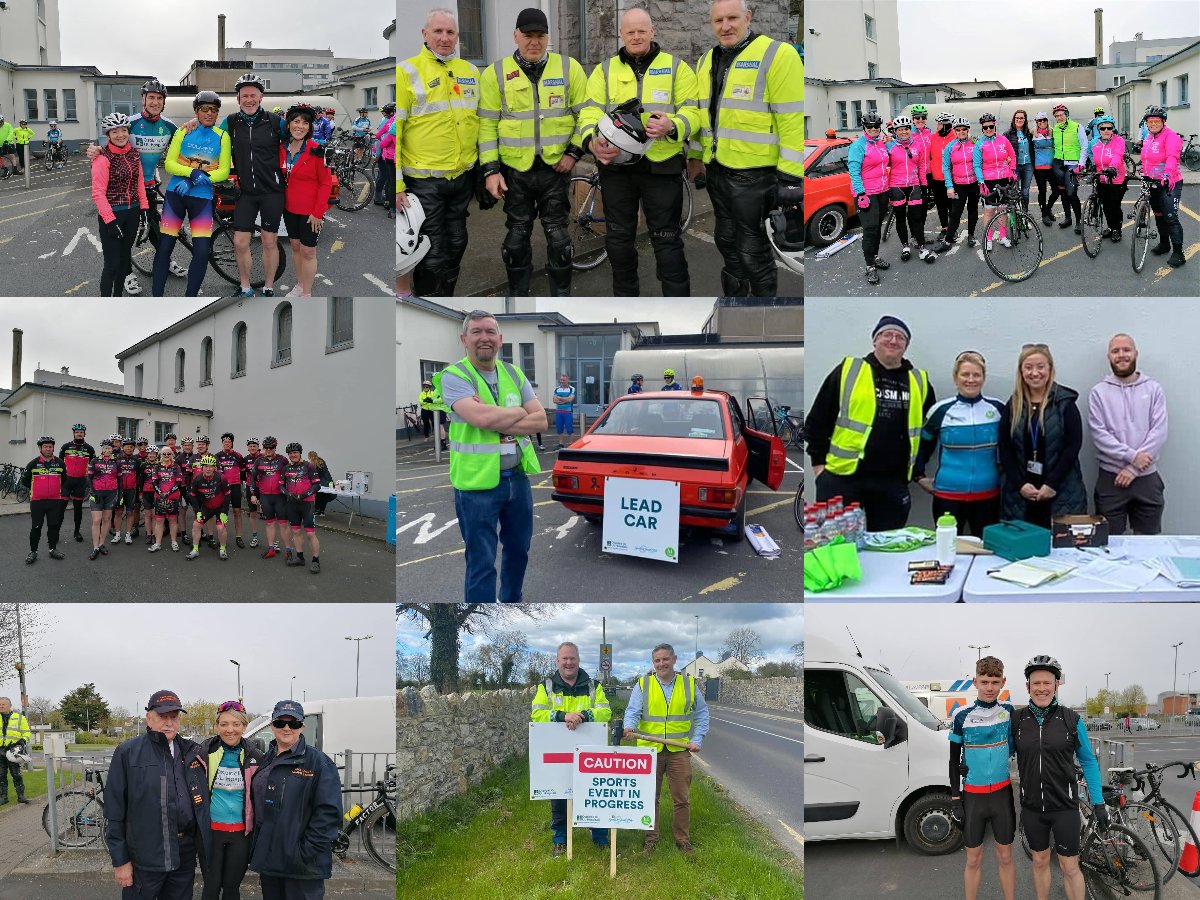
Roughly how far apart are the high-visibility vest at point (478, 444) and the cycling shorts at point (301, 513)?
1.10 meters

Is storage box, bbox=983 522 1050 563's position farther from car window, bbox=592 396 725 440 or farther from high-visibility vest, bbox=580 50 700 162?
high-visibility vest, bbox=580 50 700 162

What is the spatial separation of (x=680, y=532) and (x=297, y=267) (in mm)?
2635

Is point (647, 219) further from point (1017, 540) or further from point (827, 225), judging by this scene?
point (1017, 540)

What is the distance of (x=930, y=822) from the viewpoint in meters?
4.91

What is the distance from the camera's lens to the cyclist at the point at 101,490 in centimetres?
538

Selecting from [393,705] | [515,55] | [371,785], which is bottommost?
[371,785]

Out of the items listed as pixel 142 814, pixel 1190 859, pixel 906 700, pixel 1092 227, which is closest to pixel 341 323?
pixel 142 814

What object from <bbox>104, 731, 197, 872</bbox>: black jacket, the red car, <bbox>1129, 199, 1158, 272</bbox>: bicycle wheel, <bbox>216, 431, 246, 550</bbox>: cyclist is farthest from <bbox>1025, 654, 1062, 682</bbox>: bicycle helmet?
<bbox>216, 431, 246, 550</bbox>: cyclist

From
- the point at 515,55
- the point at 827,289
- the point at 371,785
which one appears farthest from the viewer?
the point at 371,785

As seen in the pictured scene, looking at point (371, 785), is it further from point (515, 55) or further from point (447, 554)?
point (515, 55)

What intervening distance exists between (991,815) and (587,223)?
12.1 feet

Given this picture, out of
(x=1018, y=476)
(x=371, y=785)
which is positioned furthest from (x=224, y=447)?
(x=1018, y=476)

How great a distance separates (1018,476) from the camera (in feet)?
16.9

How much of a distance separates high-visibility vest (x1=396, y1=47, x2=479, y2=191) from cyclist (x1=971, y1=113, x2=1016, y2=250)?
117 inches
